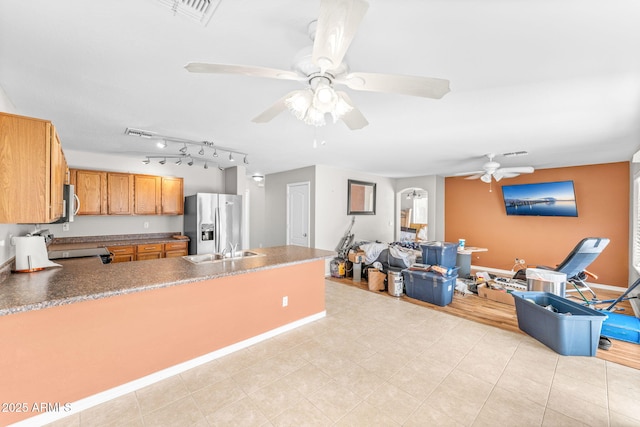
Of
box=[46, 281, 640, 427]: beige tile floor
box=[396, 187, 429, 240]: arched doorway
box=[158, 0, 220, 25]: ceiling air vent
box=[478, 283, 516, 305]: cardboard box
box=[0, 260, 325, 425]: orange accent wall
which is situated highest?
box=[158, 0, 220, 25]: ceiling air vent

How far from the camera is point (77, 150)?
14.3ft

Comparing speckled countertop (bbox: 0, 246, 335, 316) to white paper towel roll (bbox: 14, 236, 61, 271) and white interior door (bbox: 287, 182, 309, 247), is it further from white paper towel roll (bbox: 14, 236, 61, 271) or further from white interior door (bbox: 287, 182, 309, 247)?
white interior door (bbox: 287, 182, 309, 247)

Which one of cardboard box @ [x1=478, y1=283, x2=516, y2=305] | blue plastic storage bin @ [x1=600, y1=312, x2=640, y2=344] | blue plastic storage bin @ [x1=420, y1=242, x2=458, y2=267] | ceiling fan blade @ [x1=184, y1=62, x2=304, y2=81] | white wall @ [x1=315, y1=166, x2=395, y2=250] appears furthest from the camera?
white wall @ [x1=315, y1=166, x2=395, y2=250]

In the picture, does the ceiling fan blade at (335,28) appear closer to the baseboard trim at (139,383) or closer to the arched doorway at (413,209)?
the baseboard trim at (139,383)

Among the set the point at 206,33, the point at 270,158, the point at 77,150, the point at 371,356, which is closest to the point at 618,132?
the point at 371,356

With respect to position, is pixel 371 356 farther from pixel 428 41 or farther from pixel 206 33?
pixel 206 33

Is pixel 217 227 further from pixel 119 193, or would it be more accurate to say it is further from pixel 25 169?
pixel 25 169

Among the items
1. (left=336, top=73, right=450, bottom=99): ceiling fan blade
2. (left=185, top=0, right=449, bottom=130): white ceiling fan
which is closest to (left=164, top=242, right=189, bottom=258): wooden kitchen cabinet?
(left=185, top=0, right=449, bottom=130): white ceiling fan

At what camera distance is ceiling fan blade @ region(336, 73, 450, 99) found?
1.28 m

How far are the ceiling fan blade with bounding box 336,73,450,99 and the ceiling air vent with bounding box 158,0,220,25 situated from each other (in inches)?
28.0

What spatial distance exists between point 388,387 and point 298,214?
14.0 feet

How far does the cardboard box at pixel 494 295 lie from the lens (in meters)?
4.09

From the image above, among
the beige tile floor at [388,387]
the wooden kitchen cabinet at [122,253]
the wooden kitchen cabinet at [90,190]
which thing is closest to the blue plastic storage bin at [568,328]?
the beige tile floor at [388,387]

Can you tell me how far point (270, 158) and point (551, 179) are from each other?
6.08m
